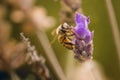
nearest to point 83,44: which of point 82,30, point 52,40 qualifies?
point 82,30

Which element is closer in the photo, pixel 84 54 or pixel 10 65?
pixel 84 54

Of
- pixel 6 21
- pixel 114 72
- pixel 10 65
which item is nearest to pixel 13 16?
pixel 6 21

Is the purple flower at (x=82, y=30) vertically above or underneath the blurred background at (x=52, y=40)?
underneath

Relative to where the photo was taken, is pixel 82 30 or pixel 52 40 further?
pixel 52 40

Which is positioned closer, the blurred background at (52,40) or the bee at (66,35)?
the bee at (66,35)

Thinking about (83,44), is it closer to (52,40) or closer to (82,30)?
(82,30)

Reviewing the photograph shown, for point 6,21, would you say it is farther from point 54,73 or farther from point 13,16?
point 54,73

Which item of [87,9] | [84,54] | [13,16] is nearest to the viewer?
[84,54]

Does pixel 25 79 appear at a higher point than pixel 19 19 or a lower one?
lower
